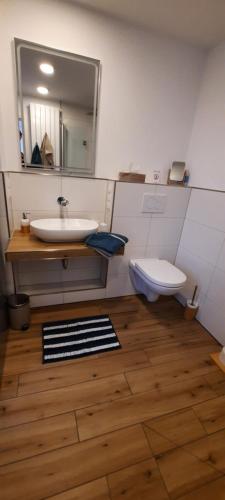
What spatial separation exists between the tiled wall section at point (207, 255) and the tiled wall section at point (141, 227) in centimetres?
12

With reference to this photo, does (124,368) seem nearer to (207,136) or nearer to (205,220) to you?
(205,220)

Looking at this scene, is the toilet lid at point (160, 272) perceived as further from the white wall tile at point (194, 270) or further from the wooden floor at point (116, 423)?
the wooden floor at point (116, 423)

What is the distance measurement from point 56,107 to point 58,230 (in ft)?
3.11

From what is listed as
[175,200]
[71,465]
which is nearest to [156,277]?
[175,200]

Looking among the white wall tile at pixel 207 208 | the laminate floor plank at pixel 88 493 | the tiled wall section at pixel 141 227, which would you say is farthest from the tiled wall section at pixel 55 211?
the laminate floor plank at pixel 88 493

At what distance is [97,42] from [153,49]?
1.52 ft

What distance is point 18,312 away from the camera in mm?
1655

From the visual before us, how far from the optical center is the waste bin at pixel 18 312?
1646 mm

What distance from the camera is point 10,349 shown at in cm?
154

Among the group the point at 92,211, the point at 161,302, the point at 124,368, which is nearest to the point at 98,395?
the point at 124,368

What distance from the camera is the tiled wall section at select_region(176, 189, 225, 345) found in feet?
5.70

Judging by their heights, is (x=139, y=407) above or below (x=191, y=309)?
below

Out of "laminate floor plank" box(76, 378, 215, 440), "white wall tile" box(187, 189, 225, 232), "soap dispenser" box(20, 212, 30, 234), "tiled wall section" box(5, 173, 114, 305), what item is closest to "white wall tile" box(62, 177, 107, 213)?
"tiled wall section" box(5, 173, 114, 305)

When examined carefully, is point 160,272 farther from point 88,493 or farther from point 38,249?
point 88,493
